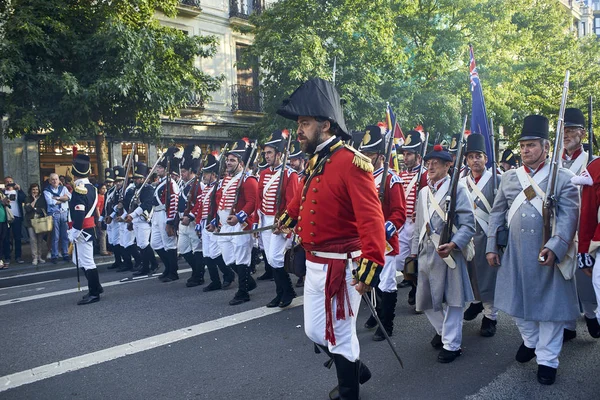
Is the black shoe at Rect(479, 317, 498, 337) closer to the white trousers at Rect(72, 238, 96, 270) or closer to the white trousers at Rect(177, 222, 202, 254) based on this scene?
the white trousers at Rect(177, 222, 202, 254)

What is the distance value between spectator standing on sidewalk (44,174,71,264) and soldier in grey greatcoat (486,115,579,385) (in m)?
10.8

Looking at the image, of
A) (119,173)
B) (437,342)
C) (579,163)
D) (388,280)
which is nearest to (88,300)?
(119,173)

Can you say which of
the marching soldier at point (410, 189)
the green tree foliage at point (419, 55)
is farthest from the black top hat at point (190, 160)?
the green tree foliage at point (419, 55)

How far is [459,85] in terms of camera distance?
63.5 feet

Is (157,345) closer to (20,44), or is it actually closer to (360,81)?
(20,44)

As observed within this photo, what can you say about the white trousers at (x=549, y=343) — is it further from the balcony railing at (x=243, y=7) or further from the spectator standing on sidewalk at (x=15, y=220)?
the balcony railing at (x=243, y=7)

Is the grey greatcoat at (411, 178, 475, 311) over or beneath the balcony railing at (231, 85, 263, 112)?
beneath

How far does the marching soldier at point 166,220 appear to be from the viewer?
9312 mm

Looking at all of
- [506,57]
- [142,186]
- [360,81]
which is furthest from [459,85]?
[142,186]

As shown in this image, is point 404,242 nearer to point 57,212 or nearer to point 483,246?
point 483,246

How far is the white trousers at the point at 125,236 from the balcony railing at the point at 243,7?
14.9 meters

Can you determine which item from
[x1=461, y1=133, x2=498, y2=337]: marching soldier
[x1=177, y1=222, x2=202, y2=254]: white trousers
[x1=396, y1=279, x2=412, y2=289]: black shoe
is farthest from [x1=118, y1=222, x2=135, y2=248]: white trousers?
[x1=461, y1=133, x2=498, y2=337]: marching soldier

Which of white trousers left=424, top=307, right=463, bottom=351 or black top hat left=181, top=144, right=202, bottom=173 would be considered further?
black top hat left=181, top=144, right=202, bottom=173

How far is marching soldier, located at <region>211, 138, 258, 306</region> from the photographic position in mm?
7473
